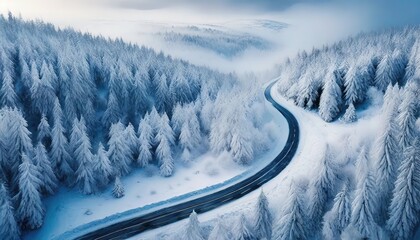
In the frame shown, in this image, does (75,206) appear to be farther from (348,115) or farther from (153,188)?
(348,115)

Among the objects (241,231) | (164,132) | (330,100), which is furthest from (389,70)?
(241,231)

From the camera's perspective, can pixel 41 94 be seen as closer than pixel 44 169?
No

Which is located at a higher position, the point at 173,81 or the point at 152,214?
the point at 173,81

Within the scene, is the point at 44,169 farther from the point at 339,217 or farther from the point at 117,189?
the point at 339,217

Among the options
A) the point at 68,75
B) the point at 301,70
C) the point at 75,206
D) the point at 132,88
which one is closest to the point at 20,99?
the point at 68,75

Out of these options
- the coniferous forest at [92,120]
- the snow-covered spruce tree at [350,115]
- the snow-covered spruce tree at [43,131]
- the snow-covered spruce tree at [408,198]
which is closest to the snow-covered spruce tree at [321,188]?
the snow-covered spruce tree at [408,198]

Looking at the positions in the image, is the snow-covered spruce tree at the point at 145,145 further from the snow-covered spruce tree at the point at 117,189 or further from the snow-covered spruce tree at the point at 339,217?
the snow-covered spruce tree at the point at 339,217
